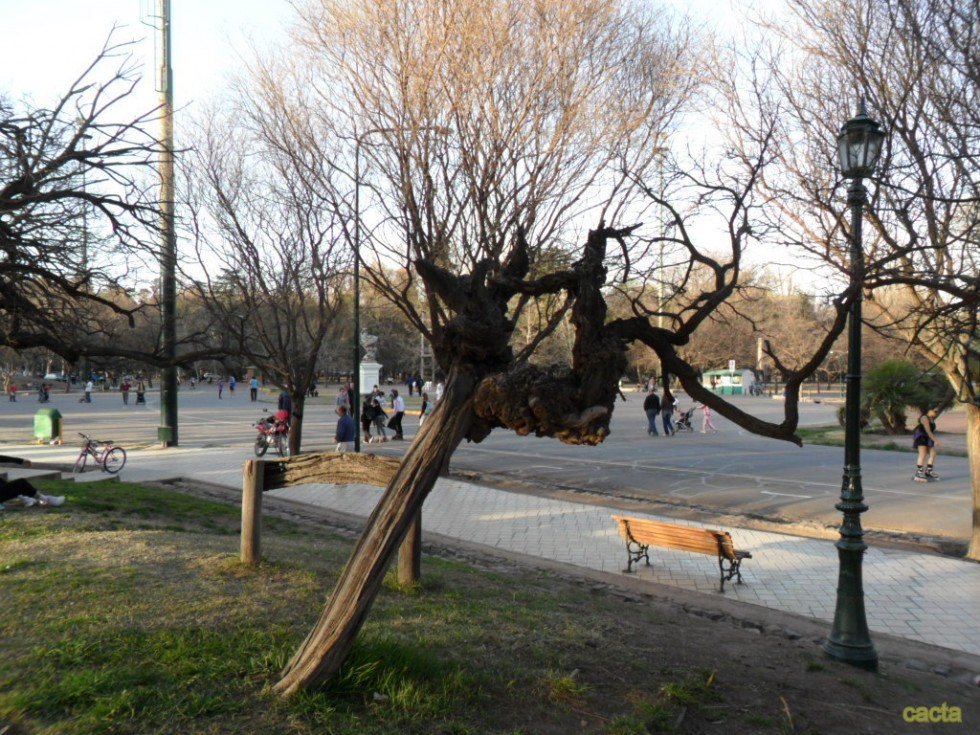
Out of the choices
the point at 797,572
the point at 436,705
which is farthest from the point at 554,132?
the point at 436,705

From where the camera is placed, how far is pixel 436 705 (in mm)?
3725

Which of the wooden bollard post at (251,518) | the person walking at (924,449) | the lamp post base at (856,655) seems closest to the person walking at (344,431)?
the wooden bollard post at (251,518)

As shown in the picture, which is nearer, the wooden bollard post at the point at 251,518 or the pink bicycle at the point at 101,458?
the wooden bollard post at the point at 251,518

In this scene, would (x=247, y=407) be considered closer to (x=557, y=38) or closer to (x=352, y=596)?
(x=557, y=38)

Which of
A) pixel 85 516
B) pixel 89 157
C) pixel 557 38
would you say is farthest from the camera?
pixel 557 38

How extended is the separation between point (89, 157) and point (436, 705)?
6.82 meters

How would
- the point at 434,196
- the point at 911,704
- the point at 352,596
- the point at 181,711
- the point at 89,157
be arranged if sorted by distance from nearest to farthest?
the point at 181,711
the point at 352,596
the point at 911,704
the point at 89,157
the point at 434,196

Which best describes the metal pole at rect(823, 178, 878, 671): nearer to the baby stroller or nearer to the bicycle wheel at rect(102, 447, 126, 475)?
the bicycle wheel at rect(102, 447, 126, 475)

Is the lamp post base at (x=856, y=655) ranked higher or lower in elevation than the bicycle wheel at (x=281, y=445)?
lower

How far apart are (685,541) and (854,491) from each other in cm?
282

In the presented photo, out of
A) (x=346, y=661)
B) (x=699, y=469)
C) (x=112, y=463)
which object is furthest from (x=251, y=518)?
(x=699, y=469)

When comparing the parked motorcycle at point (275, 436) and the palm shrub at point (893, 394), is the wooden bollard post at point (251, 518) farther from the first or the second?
the palm shrub at point (893, 394)

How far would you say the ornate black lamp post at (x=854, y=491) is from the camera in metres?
5.92

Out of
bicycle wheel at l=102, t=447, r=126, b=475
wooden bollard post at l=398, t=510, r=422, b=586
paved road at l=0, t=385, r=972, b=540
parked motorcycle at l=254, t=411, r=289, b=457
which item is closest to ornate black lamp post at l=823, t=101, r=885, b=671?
wooden bollard post at l=398, t=510, r=422, b=586
